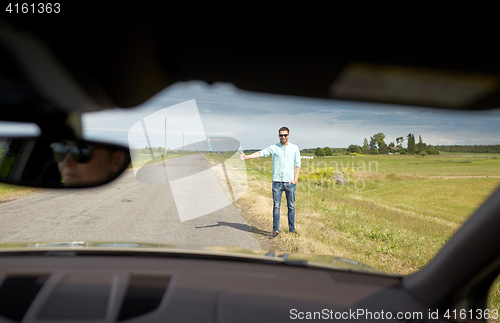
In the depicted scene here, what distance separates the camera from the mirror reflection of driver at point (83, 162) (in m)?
1.66

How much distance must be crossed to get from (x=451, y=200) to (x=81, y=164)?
77.5ft

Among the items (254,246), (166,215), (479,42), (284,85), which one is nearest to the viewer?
(479,42)

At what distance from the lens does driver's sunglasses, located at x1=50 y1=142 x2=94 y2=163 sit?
165 cm

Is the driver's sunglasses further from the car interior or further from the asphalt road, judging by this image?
the asphalt road

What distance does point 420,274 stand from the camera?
4.67 feet

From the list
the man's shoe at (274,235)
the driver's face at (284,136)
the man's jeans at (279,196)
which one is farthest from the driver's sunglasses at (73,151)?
the man's shoe at (274,235)

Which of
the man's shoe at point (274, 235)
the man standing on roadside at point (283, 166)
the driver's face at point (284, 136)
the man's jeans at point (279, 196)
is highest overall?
the driver's face at point (284, 136)

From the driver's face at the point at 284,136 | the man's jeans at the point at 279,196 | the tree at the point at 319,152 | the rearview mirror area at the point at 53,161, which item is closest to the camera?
the rearview mirror area at the point at 53,161

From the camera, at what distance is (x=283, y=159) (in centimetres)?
616

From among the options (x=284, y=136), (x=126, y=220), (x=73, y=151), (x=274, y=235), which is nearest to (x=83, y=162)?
(x=73, y=151)

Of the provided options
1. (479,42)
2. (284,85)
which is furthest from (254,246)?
(479,42)

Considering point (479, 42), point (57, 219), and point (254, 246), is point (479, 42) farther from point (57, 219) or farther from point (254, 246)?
point (57, 219)

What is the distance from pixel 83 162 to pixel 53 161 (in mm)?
156

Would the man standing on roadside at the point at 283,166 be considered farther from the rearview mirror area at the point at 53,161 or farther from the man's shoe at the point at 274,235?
the rearview mirror area at the point at 53,161
